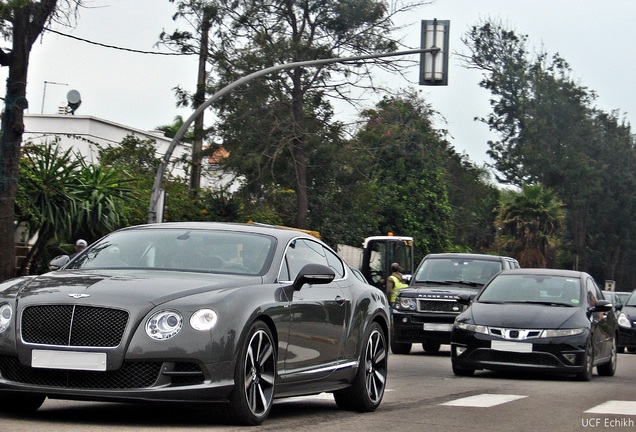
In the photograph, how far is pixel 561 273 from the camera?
17.4m

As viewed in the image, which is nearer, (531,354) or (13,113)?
(531,354)

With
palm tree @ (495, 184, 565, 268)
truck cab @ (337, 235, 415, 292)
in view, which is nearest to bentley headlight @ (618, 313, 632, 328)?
truck cab @ (337, 235, 415, 292)

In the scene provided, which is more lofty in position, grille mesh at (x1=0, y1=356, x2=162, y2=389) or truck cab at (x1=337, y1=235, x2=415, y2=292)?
truck cab at (x1=337, y1=235, x2=415, y2=292)

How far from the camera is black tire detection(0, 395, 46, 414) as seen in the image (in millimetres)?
8681

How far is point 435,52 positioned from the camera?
80.1 feet

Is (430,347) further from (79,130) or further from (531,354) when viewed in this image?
(79,130)

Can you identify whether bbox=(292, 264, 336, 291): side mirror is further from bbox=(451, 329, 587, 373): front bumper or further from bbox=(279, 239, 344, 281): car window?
bbox=(451, 329, 587, 373): front bumper

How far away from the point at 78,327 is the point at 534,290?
9883 millimetres

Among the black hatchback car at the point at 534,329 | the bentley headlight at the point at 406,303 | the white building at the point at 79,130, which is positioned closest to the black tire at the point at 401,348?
the bentley headlight at the point at 406,303

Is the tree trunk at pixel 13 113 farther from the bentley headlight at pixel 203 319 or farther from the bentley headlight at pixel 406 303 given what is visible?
the bentley headlight at pixel 203 319

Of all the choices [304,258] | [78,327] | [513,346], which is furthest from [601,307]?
[78,327]

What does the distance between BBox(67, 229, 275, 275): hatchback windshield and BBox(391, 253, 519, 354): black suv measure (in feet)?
39.6

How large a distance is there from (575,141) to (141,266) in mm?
78628

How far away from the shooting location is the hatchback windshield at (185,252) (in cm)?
927
